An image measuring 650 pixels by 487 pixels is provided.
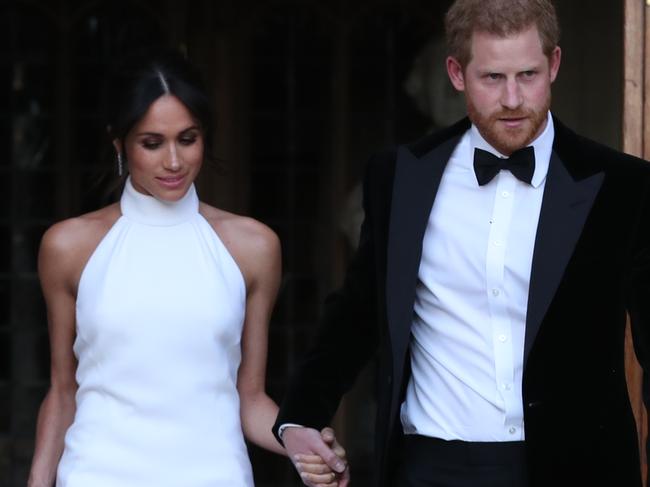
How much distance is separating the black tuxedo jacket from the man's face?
6.2 inches

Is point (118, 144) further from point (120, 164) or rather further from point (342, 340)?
point (342, 340)

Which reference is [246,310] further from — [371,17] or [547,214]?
[371,17]

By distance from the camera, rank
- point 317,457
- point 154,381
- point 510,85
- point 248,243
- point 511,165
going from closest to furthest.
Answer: point 510,85, point 511,165, point 317,457, point 154,381, point 248,243

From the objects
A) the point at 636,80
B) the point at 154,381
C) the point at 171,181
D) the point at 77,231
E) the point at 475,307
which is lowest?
the point at 154,381

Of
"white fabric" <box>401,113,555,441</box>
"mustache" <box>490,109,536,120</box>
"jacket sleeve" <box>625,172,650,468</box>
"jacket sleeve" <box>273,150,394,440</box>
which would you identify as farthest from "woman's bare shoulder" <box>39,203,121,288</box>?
"jacket sleeve" <box>625,172,650,468</box>

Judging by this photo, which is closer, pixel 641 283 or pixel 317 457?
pixel 641 283

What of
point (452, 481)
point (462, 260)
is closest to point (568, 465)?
point (452, 481)

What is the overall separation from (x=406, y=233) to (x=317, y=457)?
1.95ft

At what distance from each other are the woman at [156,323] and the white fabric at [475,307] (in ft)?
1.97

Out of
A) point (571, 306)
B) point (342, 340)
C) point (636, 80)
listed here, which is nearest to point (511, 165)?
point (571, 306)

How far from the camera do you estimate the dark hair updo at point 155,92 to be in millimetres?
4160

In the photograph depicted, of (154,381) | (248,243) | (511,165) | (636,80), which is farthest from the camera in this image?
(636,80)

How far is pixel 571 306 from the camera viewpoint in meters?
3.63

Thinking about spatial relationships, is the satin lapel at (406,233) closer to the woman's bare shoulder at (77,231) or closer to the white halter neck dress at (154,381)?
the white halter neck dress at (154,381)
